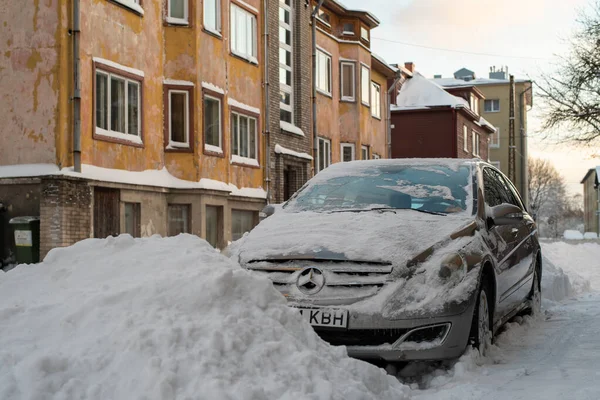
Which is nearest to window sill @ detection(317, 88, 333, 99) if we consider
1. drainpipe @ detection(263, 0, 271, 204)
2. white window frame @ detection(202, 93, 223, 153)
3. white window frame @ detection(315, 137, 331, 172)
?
white window frame @ detection(315, 137, 331, 172)

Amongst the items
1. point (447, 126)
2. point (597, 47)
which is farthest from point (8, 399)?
point (447, 126)

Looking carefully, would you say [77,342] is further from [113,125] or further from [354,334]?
[113,125]

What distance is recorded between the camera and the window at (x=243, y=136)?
21.4 metres

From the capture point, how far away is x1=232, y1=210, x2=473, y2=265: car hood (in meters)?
5.88

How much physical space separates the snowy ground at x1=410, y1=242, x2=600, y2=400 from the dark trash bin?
353 inches

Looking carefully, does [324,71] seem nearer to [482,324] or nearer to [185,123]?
[185,123]

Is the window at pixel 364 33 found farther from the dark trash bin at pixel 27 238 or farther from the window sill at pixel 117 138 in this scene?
the dark trash bin at pixel 27 238

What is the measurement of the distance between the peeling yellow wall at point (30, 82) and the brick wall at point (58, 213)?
1.74 feet

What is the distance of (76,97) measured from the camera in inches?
594

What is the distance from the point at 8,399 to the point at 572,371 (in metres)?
3.98

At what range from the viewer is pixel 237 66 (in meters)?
21.5

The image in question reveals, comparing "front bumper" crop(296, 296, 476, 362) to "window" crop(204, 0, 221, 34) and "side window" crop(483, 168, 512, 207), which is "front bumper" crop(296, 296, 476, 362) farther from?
"window" crop(204, 0, 221, 34)

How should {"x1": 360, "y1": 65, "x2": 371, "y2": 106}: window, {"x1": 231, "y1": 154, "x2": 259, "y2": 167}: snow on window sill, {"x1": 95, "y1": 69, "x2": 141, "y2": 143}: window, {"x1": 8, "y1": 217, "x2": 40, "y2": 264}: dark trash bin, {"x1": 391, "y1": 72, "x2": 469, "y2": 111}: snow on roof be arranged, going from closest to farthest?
{"x1": 8, "y1": 217, "x2": 40, "y2": 264}: dark trash bin → {"x1": 95, "y1": 69, "x2": 141, "y2": 143}: window → {"x1": 231, "y1": 154, "x2": 259, "y2": 167}: snow on window sill → {"x1": 360, "y1": 65, "x2": 371, "y2": 106}: window → {"x1": 391, "y1": 72, "x2": 469, "y2": 111}: snow on roof

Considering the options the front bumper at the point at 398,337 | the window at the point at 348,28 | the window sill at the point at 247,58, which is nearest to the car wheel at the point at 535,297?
the front bumper at the point at 398,337
